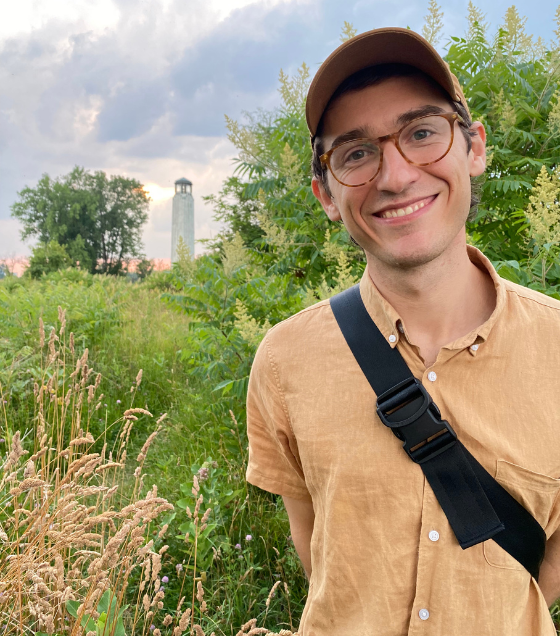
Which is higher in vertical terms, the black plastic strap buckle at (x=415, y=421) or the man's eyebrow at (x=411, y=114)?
the man's eyebrow at (x=411, y=114)

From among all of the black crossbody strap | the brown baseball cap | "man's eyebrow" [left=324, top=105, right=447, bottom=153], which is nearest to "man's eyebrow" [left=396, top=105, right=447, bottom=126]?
"man's eyebrow" [left=324, top=105, right=447, bottom=153]

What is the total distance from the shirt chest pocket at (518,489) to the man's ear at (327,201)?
953 mm

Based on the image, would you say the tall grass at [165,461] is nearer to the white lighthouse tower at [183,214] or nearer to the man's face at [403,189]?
the man's face at [403,189]

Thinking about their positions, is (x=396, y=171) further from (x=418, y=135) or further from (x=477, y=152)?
(x=477, y=152)

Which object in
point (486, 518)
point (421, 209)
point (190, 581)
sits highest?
point (421, 209)

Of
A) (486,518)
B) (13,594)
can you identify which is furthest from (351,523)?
(13,594)

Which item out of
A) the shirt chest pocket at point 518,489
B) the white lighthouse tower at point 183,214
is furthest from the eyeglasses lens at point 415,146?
the white lighthouse tower at point 183,214

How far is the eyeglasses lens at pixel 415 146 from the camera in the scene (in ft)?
4.66

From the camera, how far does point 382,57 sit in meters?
1.43

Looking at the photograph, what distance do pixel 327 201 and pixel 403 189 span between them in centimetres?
41

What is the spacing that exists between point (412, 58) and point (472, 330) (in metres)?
0.80

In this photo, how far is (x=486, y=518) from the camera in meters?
1.22

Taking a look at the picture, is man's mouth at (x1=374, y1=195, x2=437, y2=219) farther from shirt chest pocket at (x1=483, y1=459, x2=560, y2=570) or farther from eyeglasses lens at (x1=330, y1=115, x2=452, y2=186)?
shirt chest pocket at (x1=483, y1=459, x2=560, y2=570)

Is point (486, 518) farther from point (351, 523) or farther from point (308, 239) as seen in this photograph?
point (308, 239)
